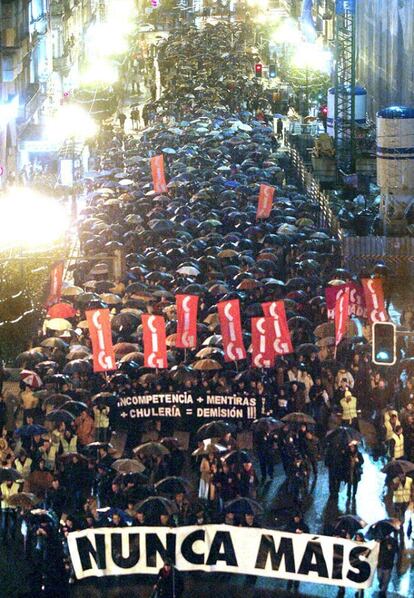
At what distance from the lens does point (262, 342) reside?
29.8 meters

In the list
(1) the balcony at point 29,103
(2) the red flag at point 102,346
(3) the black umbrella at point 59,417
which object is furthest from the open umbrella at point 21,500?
(1) the balcony at point 29,103

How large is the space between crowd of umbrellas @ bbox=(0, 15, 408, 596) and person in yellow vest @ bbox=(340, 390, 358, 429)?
0.83 meters

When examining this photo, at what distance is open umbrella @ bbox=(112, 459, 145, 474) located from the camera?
973 inches

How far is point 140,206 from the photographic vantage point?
4822 cm

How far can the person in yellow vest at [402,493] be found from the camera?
971 inches

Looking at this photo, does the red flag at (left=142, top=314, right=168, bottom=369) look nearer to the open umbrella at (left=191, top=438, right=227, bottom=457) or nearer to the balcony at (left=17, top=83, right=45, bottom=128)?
the open umbrella at (left=191, top=438, right=227, bottom=457)

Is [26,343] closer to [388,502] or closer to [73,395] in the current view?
[73,395]

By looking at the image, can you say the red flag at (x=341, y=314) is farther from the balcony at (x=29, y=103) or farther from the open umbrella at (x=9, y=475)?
the balcony at (x=29, y=103)

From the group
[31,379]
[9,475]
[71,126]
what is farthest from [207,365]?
[71,126]

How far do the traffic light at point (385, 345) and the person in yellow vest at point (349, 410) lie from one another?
11.4 feet

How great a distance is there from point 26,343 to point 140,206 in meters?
13.5

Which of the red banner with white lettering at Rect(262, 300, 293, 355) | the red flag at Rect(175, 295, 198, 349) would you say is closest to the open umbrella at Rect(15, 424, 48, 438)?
the red flag at Rect(175, 295, 198, 349)

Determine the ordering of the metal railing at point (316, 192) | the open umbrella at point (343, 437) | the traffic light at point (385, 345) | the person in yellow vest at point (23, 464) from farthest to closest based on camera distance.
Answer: the metal railing at point (316, 192) → the person in yellow vest at point (23, 464) → the open umbrella at point (343, 437) → the traffic light at point (385, 345)

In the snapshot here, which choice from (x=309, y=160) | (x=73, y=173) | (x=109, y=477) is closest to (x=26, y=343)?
(x=109, y=477)
